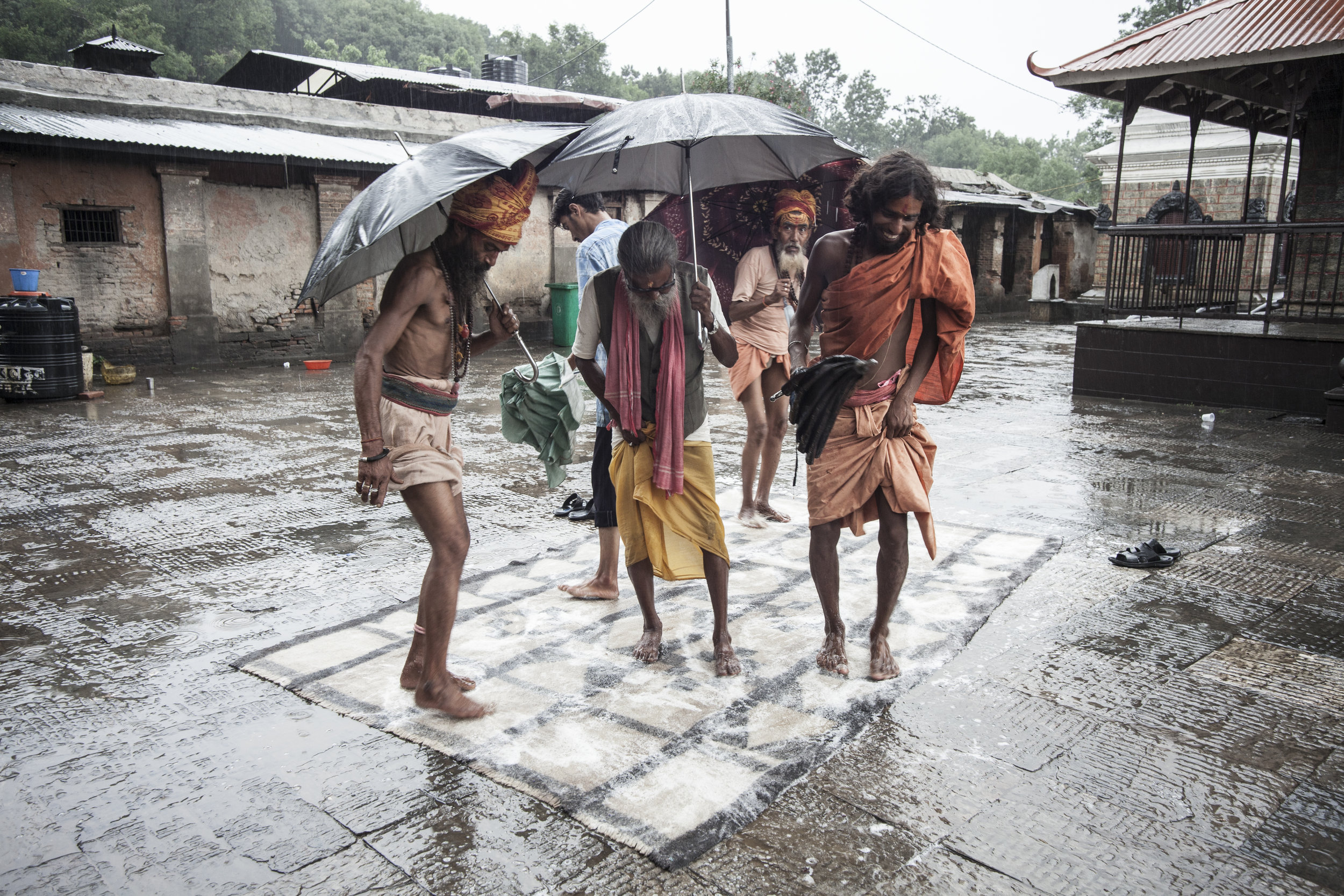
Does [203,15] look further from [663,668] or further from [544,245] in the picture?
[663,668]

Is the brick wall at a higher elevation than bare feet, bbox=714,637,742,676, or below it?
higher

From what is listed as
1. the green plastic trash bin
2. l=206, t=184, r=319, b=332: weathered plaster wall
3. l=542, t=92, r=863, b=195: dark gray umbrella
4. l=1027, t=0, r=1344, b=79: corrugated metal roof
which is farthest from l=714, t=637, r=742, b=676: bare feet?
the green plastic trash bin

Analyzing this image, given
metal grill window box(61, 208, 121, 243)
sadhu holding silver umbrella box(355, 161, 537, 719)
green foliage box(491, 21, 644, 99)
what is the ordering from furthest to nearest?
green foliage box(491, 21, 644, 99) → metal grill window box(61, 208, 121, 243) → sadhu holding silver umbrella box(355, 161, 537, 719)

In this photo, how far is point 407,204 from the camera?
2725 mm

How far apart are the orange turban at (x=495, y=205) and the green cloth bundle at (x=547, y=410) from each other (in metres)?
0.72

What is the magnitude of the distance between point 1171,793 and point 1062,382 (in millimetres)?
9502

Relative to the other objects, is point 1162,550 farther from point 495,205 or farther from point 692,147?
point 495,205

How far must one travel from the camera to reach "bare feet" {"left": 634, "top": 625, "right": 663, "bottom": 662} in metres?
3.49

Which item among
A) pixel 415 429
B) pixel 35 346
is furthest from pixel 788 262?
pixel 35 346

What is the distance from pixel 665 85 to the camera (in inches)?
2584

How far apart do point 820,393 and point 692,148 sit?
1.48 m

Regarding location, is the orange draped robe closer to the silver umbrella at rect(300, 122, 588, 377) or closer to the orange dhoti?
the orange dhoti

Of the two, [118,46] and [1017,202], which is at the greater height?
[118,46]

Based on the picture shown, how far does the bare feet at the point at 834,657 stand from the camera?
3.35 metres
